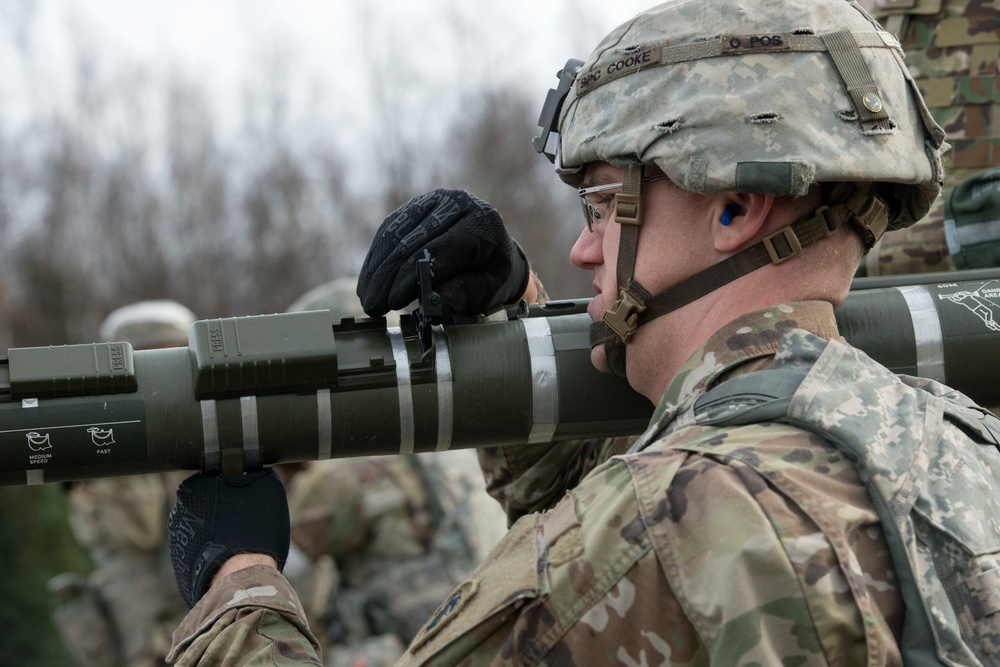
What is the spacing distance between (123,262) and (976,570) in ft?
107

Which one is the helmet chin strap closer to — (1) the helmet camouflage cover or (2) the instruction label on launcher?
(1) the helmet camouflage cover

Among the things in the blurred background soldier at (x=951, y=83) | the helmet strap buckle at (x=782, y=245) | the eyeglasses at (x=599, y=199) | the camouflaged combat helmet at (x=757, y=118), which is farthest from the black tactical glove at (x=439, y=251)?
the blurred background soldier at (x=951, y=83)

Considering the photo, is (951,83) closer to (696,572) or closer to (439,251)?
(439,251)

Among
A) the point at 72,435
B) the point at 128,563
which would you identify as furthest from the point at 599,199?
the point at 128,563

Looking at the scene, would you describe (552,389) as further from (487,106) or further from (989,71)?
(487,106)

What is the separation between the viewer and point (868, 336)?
119 inches

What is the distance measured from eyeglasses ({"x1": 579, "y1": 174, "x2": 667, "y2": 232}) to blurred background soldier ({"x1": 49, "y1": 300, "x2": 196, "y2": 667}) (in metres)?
5.50

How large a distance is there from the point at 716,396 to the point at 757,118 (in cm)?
61

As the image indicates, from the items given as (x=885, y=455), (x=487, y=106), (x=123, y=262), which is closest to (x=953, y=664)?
(x=885, y=455)

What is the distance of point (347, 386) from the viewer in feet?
9.68

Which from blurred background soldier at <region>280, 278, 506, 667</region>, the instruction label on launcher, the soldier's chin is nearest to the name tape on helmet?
the soldier's chin

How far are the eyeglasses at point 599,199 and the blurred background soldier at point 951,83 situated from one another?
1760 mm

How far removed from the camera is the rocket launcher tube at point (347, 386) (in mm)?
2859

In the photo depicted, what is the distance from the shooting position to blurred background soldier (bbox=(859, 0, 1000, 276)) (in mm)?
4137
